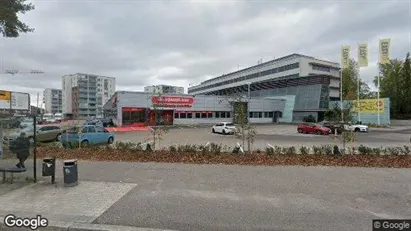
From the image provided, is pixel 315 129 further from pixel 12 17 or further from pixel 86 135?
pixel 12 17

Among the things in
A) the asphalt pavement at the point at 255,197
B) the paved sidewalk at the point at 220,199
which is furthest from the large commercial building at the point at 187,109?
the paved sidewalk at the point at 220,199

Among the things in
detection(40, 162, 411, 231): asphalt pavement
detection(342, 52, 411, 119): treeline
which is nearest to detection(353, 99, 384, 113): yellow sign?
detection(342, 52, 411, 119): treeline

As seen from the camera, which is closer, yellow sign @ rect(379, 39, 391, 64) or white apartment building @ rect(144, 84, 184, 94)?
white apartment building @ rect(144, 84, 184, 94)

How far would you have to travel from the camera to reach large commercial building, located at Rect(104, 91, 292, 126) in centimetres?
4312

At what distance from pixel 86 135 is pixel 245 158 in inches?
468

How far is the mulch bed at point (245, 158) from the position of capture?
35.4 feet

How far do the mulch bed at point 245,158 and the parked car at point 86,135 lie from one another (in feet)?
12.9

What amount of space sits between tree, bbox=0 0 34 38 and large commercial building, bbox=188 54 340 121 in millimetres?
31013

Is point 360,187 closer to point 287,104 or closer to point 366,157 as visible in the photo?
point 366,157

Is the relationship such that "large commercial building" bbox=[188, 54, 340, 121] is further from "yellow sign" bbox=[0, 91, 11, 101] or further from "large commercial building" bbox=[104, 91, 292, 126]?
"yellow sign" bbox=[0, 91, 11, 101]

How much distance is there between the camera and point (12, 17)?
1245 cm

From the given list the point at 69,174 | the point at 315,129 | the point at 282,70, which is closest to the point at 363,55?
the point at 315,129

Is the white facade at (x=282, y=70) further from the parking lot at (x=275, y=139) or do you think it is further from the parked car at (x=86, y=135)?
the parked car at (x=86, y=135)

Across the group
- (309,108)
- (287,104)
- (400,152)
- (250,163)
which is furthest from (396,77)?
(250,163)
